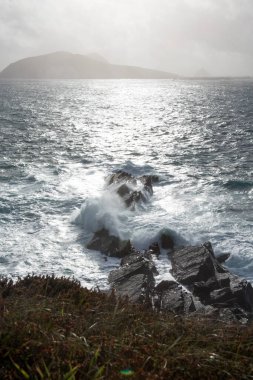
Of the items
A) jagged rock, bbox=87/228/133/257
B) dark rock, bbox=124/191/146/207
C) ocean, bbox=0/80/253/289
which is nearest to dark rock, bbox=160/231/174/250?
ocean, bbox=0/80/253/289

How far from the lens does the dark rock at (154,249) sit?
1973 centimetres

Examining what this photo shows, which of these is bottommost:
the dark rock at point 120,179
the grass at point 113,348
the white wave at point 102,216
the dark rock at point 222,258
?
the dark rock at point 222,258

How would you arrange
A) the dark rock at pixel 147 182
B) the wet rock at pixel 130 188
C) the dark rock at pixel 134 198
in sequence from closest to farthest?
the dark rock at pixel 134 198
the wet rock at pixel 130 188
the dark rock at pixel 147 182

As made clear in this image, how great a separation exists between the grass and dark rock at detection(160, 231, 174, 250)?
1343 centimetres

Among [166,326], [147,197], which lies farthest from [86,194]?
[166,326]

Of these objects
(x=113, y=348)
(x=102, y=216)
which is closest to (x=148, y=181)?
(x=102, y=216)

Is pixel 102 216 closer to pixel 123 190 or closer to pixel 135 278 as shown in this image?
pixel 123 190

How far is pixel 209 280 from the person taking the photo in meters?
16.2

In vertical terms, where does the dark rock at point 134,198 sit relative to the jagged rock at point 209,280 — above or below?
above

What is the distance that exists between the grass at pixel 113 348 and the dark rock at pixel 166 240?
1343cm

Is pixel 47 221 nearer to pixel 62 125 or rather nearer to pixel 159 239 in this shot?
pixel 159 239

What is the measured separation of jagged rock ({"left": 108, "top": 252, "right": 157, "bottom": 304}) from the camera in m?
15.0

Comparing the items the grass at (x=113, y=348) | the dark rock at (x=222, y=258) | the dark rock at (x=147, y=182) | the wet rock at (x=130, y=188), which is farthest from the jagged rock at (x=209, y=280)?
the dark rock at (x=147, y=182)

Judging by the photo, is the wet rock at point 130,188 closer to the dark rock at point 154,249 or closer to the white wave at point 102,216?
the white wave at point 102,216
